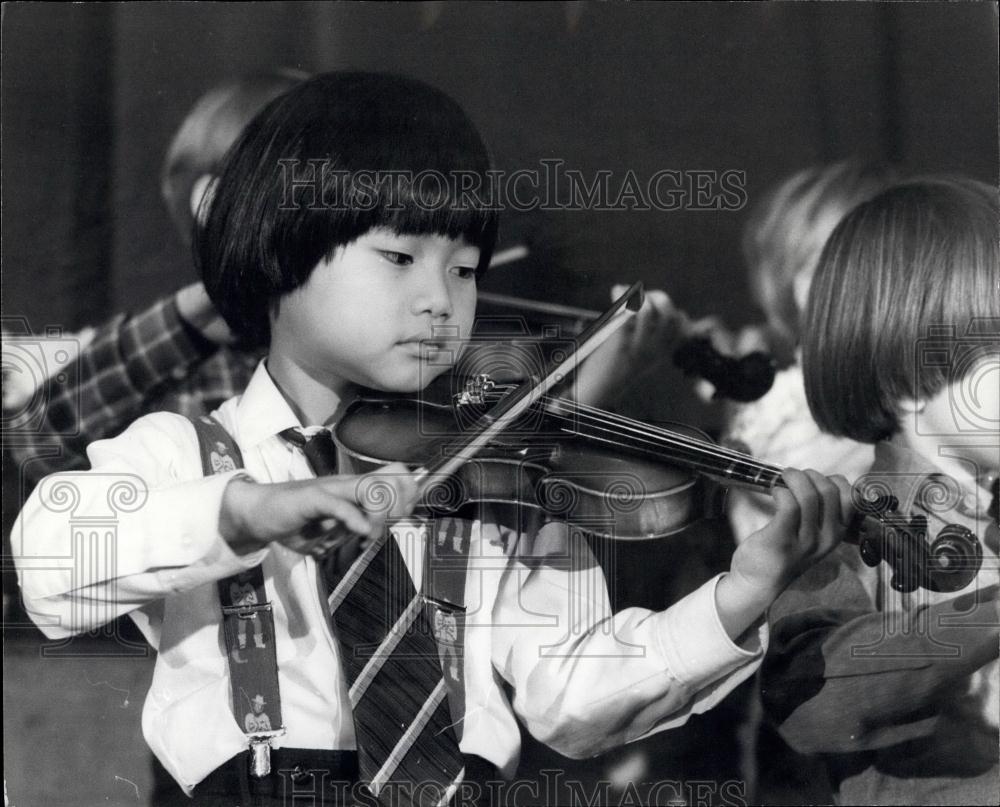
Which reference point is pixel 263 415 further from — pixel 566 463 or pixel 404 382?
pixel 566 463

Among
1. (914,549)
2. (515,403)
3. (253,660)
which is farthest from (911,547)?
(253,660)

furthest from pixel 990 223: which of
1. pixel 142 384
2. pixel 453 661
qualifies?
pixel 142 384

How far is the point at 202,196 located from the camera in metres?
1.84

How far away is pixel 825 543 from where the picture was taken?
171 centimetres

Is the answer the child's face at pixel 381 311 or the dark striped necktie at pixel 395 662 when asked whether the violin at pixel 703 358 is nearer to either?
the child's face at pixel 381 311

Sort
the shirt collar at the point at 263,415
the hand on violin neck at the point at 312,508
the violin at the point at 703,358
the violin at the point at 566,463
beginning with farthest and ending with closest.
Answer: the violin at the point at 703,358 → the shirt collar at the point at 263,415 → the violin at the point at 566,463 → the hand on violin neck at the point at 312,508

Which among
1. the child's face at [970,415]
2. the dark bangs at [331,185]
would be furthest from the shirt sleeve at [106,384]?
the child's face at [970,415]

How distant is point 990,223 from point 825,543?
66 cm

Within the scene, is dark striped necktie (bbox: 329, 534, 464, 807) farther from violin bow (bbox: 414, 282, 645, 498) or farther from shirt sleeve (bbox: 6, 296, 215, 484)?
shirt sleeve (bbox: 6, 296, 215, 484)

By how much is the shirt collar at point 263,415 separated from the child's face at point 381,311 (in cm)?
7

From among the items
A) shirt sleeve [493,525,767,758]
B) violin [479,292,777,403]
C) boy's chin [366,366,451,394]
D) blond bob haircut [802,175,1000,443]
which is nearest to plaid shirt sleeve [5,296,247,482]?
boy's chin [366,366,451,394]

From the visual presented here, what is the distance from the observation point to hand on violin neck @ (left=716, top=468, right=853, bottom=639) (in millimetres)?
1688

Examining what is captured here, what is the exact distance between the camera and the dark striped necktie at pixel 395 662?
1688 millimetres

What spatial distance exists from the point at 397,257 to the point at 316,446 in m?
0.33
